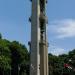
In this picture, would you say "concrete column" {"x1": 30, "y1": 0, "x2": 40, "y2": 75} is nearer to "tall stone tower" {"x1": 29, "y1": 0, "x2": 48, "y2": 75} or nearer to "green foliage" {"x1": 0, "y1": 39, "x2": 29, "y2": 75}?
"tall stone tower" {"x1": 29, "y1": 0, "x2": 48, "y2": 75}

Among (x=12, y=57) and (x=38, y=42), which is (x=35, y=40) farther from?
(x=12, y=57)

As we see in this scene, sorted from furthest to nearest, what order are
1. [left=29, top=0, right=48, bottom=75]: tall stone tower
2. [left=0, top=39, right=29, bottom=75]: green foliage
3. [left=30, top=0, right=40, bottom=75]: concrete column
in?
1. [left=0, top=39, right=29, bottom=75]: green foliage
2. [left=29, top=0, right=48, bottom=75]: tall stone tower
3. [left=30, top=0, right=40, bottom=75]: concrete column

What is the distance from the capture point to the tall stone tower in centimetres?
6519

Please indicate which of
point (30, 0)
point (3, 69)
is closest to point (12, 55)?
point (3, 69)

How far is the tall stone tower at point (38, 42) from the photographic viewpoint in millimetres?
65188

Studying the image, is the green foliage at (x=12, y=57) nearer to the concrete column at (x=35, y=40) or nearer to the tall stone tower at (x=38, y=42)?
the tall stone tower at (x=38, y=42)

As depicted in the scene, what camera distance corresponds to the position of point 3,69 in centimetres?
11150

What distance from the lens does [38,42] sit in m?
65.1

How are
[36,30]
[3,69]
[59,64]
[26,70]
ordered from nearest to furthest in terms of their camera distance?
[36,30] < [3,69] < [26,70] < [59,64]

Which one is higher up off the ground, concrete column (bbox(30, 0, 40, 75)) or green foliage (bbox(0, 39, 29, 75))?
green foliage (bbox(0, 39, 29, 75))

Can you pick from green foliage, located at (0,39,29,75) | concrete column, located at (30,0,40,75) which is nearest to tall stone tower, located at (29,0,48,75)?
concrete column, located at (30,0,40,75)

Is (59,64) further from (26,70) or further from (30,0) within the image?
(30,0)

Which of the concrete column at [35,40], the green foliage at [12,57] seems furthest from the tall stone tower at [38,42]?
the green foliage at [12,57]

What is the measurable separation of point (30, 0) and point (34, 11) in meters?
2.53
